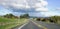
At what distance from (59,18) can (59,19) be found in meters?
1.12

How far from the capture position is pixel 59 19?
88188 millimetres

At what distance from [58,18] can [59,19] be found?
2.12 metres

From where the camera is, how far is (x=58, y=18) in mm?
90250

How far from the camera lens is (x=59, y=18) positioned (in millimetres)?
89188

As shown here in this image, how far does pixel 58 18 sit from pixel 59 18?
111cm
